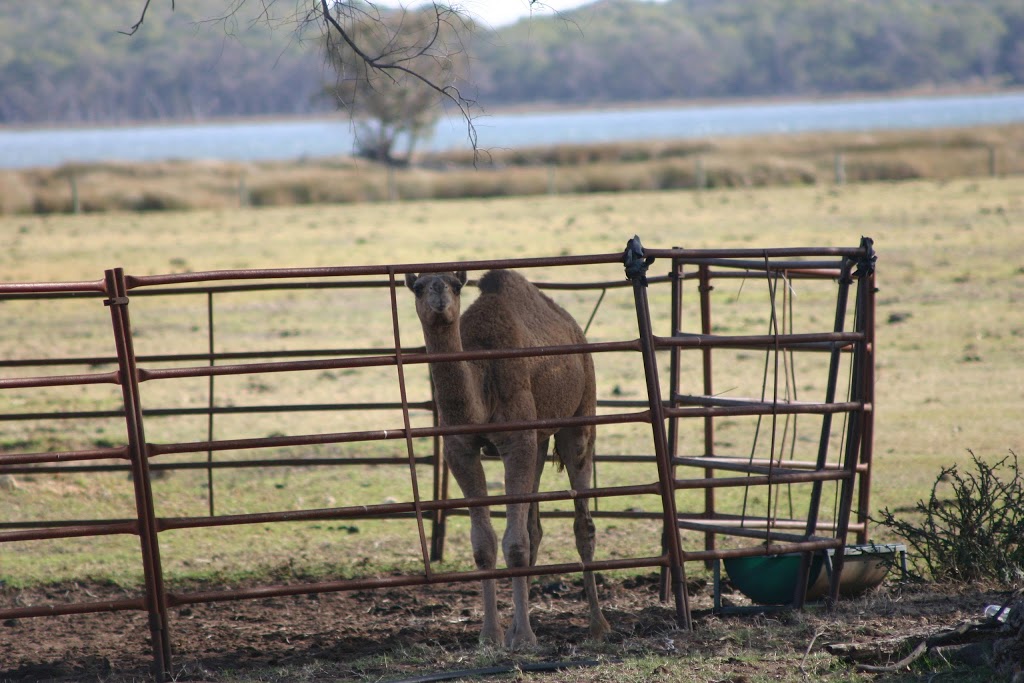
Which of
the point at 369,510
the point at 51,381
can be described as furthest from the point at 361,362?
the point at 51,381

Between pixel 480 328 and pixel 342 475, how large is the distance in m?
4.10

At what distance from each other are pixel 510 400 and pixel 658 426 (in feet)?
2.65

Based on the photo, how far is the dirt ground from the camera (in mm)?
5270

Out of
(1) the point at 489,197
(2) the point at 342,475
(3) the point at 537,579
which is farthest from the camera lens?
(1) the point at 489,197

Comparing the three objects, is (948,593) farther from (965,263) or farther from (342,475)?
(965,263)

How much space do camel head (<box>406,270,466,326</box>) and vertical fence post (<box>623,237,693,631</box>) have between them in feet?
2.78

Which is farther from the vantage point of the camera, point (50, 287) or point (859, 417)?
point (859, 417)

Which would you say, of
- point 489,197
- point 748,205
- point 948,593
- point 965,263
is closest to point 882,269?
point 965,263

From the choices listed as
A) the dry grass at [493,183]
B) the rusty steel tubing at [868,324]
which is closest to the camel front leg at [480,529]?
the rusty steel tubing at [868,324]

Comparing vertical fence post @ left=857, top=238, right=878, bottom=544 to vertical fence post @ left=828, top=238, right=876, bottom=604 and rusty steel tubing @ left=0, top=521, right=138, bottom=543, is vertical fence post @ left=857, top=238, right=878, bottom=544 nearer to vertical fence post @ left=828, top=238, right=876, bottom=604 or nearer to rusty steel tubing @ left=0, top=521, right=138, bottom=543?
vertical fence post @ left=828, top=238, right=876, bottom=604

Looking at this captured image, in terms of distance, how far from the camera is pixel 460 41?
19.7 feet

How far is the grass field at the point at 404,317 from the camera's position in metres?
8.23

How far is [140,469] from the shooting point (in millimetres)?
5090

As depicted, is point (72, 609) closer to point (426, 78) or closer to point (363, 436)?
point (363, 436)
